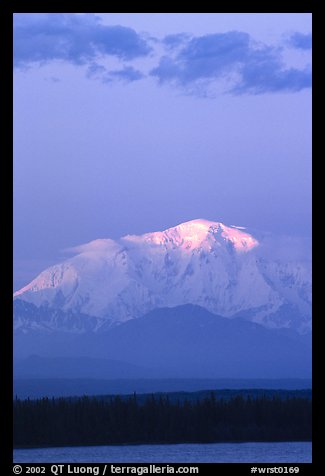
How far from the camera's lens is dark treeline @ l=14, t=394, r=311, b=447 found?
3975 centimetres

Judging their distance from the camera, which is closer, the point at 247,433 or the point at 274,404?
the point at 247,433

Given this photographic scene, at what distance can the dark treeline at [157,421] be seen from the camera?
39750mm

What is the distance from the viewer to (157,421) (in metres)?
42.2

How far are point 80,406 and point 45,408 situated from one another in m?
1.69

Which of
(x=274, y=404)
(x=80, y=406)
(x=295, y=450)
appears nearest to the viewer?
(x=295, y=450)

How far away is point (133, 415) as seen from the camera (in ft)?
141

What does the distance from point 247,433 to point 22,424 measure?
9469 mm
